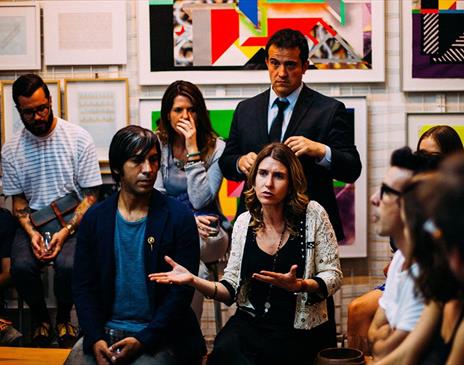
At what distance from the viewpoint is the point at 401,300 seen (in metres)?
2.18

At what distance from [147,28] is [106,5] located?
296 millimetres

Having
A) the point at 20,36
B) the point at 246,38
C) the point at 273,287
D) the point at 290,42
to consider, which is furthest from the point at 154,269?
the point at 20,36

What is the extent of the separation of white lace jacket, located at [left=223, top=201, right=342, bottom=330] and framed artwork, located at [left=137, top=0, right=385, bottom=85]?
5.79 ft

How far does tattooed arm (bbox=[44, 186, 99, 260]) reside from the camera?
4.45m

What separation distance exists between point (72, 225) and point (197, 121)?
0.91m

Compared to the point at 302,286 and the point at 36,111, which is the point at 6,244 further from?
the point at 302,286

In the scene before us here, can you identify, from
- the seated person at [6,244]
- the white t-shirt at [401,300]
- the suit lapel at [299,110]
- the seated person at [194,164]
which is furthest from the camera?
the seated person at [6,244]

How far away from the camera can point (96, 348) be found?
3.32m

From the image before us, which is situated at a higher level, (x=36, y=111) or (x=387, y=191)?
(x=36, y=111)

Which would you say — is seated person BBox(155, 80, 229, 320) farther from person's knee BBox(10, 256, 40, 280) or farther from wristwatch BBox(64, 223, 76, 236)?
person's knee BBox(10, 256, 40, 280)

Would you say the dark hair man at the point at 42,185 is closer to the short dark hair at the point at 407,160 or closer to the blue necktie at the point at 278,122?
the blue necktie at the point at 278,122

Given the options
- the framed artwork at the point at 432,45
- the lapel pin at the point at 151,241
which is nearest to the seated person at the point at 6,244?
the lapel pin at the point at 151,241

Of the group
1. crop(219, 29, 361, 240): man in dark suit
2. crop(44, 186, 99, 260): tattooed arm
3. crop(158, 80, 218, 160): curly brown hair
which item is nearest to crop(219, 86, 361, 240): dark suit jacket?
crop(219, 29, 361, 240): man in dark suit

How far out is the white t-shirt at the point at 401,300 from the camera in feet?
6.79
